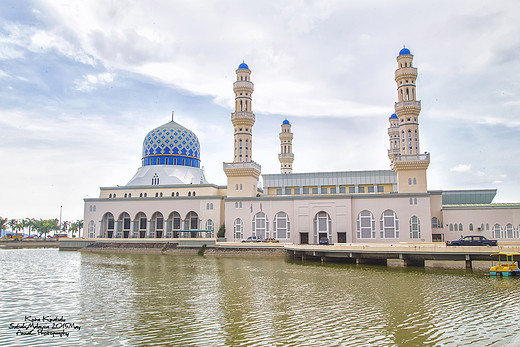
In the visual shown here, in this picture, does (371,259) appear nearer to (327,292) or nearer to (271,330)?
(327,292)

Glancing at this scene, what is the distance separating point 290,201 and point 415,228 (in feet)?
52.1

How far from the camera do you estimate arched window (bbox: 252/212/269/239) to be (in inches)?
2202

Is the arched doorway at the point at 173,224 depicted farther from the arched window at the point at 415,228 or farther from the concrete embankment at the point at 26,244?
the arched window at the point at 415,228

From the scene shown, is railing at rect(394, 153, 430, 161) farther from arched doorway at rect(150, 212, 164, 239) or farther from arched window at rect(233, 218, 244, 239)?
arched doorway at rect(150, 212, 164, 239)

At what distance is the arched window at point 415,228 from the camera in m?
50.2

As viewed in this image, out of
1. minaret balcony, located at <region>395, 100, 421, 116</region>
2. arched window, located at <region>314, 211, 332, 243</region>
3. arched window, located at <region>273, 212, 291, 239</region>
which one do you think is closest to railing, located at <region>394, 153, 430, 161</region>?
minaret balcony, located at <region>395, 100, 421, 116</region>

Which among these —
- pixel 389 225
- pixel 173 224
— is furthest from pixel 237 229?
pixel 389 225

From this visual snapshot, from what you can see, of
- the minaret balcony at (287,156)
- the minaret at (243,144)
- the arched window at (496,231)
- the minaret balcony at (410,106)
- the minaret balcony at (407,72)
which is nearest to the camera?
the arched window at (496,231)

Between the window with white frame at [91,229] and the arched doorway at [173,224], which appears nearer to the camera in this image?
the arched doorway at [173,224]

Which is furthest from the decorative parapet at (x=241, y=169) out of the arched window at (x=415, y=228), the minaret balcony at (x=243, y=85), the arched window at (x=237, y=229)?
the arched window at (x=415, y=228)

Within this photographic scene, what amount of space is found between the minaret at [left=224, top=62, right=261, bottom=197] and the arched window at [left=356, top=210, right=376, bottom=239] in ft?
49.9

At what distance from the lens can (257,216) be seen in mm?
56500

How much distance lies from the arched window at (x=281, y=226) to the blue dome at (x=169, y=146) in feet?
79.5

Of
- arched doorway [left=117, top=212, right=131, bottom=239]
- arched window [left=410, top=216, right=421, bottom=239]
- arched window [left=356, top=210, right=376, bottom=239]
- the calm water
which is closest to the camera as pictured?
the calm water
